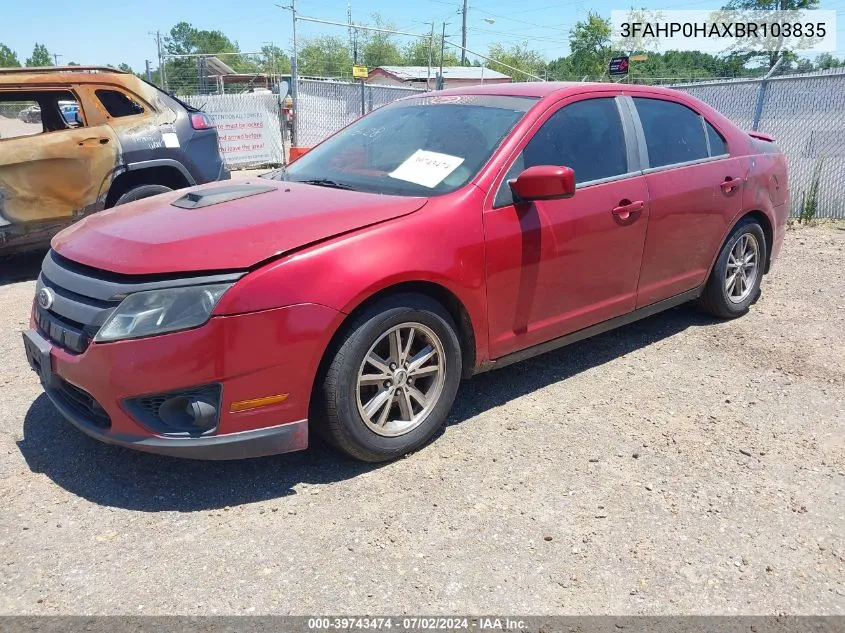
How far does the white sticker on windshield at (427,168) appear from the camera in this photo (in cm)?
352

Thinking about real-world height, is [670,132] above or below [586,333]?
above

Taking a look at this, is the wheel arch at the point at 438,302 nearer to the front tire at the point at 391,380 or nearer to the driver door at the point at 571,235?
the front tire at the point at 391,380

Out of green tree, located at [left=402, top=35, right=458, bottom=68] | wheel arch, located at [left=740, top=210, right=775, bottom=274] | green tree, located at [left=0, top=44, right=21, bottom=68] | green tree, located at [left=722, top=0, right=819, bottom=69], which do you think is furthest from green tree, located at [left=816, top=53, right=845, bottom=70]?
green tree, located at [left=0, top=44, right=21, bottom=68]

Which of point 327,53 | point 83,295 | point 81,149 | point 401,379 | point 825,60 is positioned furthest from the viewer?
point 327,53

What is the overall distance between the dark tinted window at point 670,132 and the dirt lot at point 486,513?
1421 millimetres

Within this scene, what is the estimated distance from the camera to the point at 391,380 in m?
3.18

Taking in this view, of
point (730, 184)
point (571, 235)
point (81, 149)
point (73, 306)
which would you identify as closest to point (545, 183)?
point (571, 235)

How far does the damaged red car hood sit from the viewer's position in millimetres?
2771

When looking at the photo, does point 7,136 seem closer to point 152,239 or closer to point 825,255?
point 152,239

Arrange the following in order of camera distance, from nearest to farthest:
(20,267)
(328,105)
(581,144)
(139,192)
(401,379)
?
(401,379) < (581,144) < (139,192) < (20,267) < (328,105)

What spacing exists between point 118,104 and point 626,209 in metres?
5.01

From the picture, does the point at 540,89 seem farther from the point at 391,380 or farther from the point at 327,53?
the point at 327,53

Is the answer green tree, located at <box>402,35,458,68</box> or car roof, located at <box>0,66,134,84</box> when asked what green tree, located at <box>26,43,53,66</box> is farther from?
car roof, located at <box>0,66,134,84</box>

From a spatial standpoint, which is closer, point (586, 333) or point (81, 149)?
point (586, 333)
